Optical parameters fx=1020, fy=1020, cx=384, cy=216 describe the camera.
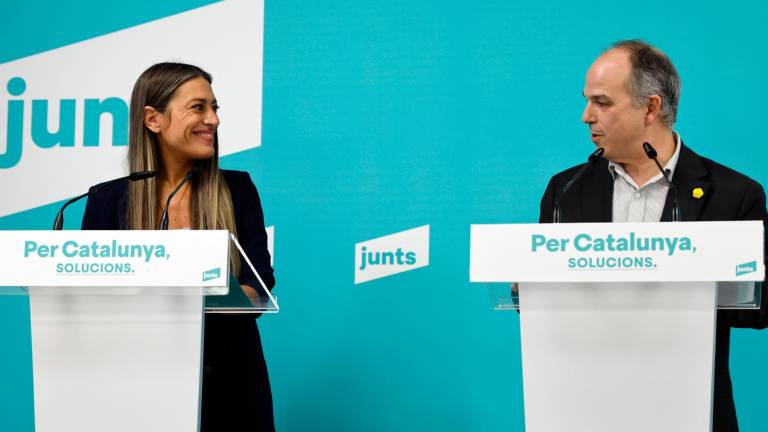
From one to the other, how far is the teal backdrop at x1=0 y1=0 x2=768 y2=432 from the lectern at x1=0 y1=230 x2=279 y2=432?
153cm

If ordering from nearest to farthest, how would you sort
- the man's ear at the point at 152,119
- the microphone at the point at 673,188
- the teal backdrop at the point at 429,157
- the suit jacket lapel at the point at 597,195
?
the microphone at the point at 673,188 → the suit jacket lapel at the point at 597,195 → the man's ear at the point at 152,119 → the teal backdrop at the point at 429,157

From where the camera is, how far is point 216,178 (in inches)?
100

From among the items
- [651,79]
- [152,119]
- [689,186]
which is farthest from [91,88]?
[689,186]

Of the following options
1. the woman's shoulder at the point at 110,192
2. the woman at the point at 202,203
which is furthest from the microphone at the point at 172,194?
the woman's shoulder at the point at 110,192

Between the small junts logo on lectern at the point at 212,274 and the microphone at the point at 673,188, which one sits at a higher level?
the microphone at the point at 673,188

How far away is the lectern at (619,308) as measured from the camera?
173 cm

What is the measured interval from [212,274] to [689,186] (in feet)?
3.90

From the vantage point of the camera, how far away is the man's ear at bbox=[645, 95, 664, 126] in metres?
2.53

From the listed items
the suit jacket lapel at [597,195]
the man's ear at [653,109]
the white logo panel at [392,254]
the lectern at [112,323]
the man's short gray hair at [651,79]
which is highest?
the man's short gray hair at [651,79]

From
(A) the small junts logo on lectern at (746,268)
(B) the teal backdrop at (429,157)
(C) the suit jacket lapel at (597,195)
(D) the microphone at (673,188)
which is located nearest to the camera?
(A) the small junts logo on lectern at (746,268)

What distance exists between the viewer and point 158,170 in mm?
2664

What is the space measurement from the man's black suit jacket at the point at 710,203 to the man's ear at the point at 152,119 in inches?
40.3

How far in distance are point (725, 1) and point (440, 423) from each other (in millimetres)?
1681

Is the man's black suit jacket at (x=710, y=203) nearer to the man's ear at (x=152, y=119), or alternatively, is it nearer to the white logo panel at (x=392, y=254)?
the white logo panel at (x=392, y=254)
